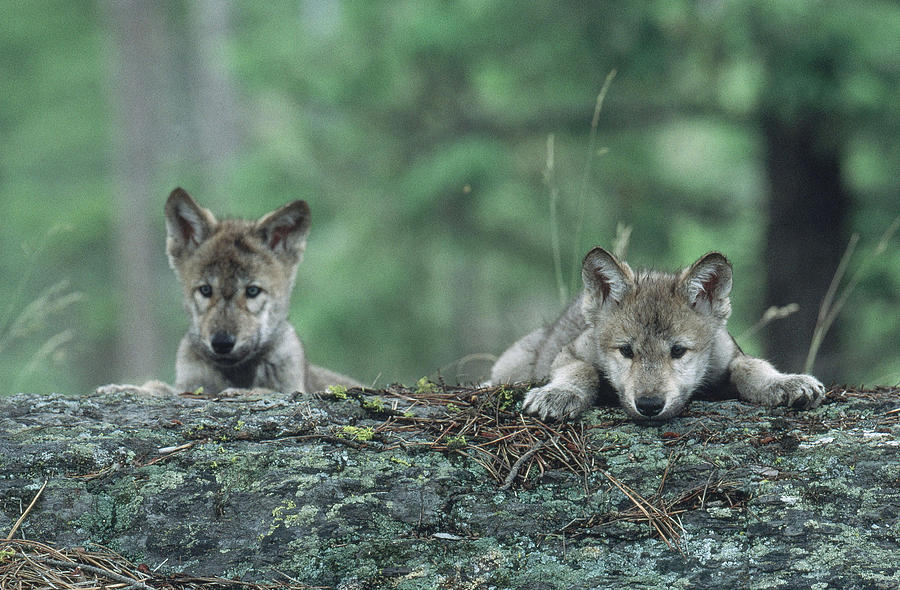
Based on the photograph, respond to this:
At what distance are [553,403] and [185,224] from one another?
3.45m

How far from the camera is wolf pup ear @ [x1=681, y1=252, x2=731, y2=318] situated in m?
4.31

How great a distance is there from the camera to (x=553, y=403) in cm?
379

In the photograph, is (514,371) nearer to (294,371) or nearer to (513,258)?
(294,371)

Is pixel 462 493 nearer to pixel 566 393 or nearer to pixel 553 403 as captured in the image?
pixel 553 403

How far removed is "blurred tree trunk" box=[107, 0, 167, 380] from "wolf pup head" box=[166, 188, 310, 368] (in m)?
11.1

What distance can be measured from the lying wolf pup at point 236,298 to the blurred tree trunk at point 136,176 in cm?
1115

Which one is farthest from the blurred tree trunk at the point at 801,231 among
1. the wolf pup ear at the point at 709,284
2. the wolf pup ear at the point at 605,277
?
the wolf pup ear at the point at 605,277

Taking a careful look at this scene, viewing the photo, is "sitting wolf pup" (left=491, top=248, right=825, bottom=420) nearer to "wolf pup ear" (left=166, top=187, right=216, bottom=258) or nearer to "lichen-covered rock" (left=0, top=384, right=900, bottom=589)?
"lichen-covered rock" (left=0, top=384, right=900, bottom=589)

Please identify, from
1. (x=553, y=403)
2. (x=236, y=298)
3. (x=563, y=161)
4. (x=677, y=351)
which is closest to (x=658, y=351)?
(x=677, y=351)

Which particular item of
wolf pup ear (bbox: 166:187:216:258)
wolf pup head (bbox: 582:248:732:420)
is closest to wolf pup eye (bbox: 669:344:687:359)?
wolf pup head (bbox: 582:248:732:420)

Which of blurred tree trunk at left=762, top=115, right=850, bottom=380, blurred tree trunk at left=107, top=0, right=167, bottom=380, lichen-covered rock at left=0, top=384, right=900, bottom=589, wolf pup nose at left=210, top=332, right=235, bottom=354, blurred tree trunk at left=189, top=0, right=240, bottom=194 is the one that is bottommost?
lichen-covered rock at left=0, top=384, right=900, bottom=589

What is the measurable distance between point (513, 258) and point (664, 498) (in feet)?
25.5

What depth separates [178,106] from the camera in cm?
2755

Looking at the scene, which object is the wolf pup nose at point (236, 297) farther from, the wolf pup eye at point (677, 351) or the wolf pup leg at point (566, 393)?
the wolf pup eye at point (677, 351)
